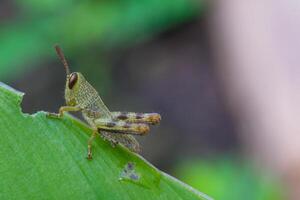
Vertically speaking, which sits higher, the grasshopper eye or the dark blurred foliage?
the grasshopper eye

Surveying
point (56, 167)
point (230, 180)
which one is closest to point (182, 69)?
point (230, 180)

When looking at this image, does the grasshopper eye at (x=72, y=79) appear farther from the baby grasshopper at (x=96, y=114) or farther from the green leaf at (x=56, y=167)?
the green leaf at (x=56, y=167)

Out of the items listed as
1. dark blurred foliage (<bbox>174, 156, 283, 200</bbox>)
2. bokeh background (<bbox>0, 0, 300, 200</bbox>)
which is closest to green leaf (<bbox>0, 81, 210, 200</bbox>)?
dark blurred foliage (<bbox>174, 156, 283, 200</bbox>)

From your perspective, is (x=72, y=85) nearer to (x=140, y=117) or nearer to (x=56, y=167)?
(x=140, y=117)

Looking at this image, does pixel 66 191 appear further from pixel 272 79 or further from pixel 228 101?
pixel 228 101

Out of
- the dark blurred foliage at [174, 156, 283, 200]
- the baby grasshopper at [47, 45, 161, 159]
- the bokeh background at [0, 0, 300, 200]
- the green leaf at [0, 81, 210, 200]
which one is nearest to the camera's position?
the green leaf at [0, 81, 210, 200]

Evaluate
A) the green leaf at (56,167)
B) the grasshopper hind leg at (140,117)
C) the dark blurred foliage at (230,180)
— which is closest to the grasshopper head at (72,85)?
the grasshopper hind leg at (140,117)

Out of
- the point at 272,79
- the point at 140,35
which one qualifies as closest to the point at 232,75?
the point at 272,79

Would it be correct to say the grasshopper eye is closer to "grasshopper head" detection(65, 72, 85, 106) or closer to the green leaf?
"grasshopper head" detection(65, 72, 85, 106)

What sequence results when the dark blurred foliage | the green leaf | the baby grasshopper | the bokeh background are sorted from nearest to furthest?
the green leaf, the baby grasshopper, the dark blurred foliage, the bokeh background
